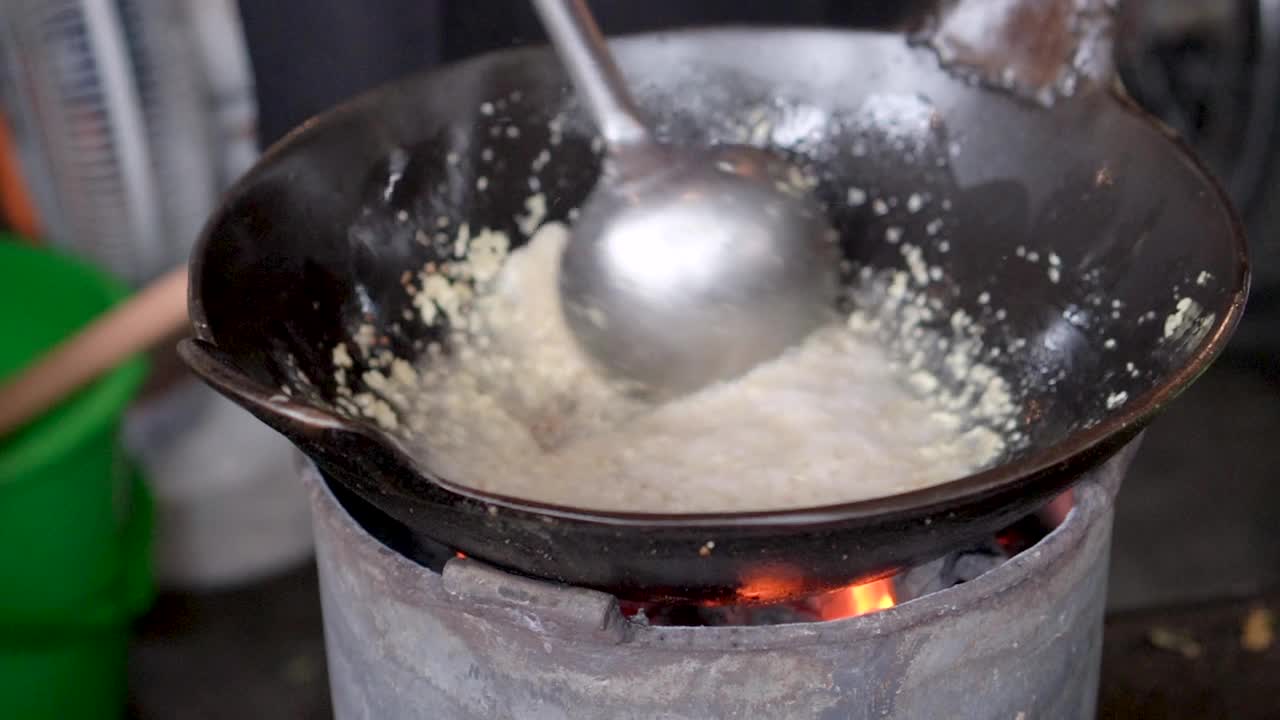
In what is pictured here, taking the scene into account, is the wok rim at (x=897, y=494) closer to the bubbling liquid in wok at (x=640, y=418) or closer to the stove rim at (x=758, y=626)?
the stove rim at (x=758, y=626)

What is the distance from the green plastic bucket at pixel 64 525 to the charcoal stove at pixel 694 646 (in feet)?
2.05

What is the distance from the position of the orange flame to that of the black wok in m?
0.15

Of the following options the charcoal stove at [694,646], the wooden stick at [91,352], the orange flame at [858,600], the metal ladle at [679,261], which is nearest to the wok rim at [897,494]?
the charcoal stove at [694,646]

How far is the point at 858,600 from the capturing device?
87 cm

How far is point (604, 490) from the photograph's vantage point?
90 cm

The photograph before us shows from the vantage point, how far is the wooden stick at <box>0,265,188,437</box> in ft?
4.34

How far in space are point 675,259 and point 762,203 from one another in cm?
9

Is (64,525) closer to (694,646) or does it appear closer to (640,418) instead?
(640,418)

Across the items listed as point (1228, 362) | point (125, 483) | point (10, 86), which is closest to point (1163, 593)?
point (1228, 362)

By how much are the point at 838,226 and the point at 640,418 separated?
255 mm

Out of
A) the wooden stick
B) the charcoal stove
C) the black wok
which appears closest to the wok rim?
the black wok

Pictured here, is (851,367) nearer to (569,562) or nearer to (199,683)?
(569,562)

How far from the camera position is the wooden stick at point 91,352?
1322 mm

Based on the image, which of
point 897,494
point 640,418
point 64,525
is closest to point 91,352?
point 64,525
